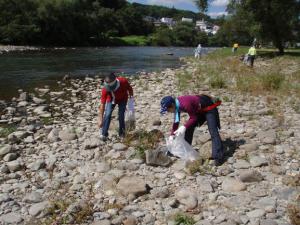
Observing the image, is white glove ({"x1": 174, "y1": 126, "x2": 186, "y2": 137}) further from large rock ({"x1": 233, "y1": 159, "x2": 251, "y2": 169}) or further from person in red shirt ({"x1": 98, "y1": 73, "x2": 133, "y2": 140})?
person in red shirt ({"x1": 98, "y1": 73, "x2": 133, "y2": 140})

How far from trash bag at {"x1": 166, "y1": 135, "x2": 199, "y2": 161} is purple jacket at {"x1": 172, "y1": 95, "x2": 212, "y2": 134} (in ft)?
0.98

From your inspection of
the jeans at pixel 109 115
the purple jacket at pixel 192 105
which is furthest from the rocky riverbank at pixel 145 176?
the purple jacket at pixel 192 105

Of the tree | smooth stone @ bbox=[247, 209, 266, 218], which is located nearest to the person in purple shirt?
smooth stone @ bbox=[247, 209, 266, 218]

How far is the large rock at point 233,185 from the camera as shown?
739 centimetres

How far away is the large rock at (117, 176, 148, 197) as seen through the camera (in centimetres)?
733

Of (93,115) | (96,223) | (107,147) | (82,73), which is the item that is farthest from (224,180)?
(82,73)

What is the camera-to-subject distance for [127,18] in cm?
13562

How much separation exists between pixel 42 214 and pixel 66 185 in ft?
3.94

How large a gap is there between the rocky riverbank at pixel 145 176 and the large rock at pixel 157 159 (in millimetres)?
37

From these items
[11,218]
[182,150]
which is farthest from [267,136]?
[11,218]

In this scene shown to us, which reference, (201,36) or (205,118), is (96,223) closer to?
(205,118)

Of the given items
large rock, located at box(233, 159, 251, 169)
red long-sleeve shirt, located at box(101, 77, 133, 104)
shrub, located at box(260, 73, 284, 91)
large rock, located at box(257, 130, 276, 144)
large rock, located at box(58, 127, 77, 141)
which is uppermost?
red long-sleeve shirt, located at box(101, 77, 133, 104)

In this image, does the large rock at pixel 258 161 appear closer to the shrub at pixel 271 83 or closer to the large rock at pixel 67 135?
the large rock at pixel 67 135

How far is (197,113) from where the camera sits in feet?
28.8
